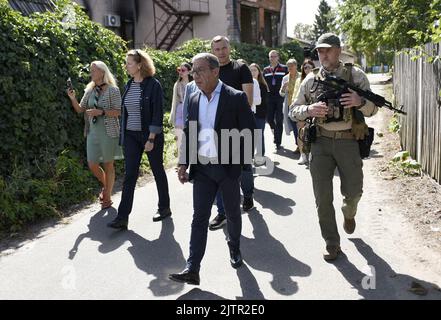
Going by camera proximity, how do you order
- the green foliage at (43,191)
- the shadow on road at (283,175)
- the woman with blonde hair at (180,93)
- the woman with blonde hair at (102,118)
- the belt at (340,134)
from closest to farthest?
the belt at (340,134) < the green foliage at (43,191) < the woman with blonde hair at (102,118) < the shadow on road at (283,175) < the woman with blonde hair at (180,93)

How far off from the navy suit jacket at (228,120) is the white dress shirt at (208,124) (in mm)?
34

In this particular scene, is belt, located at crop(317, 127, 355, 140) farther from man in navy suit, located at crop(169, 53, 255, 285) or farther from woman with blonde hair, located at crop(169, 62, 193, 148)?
woman with blonde hair, located at crop(169, 62, 193, 148)

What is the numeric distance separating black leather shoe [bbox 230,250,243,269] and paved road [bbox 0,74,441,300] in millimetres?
54

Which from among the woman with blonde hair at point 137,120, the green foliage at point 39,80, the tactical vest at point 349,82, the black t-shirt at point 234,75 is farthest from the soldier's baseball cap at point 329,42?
the green foliage at point 39,80

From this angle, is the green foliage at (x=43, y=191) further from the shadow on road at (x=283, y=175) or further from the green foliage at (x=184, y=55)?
the green foliage at (x=184, y=55)

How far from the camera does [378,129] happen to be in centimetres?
1314

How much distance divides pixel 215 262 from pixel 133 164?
1.71 meters

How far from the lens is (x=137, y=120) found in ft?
19.0

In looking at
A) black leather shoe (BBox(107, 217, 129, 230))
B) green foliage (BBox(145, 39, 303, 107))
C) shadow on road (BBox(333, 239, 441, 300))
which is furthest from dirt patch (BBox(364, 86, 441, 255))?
green foliage (BBox(145, 39, 303, 107))

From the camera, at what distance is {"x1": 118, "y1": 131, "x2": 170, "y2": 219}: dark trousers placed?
5.70m

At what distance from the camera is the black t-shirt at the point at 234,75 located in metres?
5.75

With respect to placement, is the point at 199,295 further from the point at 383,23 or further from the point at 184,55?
the point at 383,23

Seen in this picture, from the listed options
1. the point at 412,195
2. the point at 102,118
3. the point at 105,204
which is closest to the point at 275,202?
the point at 412,195

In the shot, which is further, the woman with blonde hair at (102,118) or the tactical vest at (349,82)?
the woman with blonde hair at (102,118)
